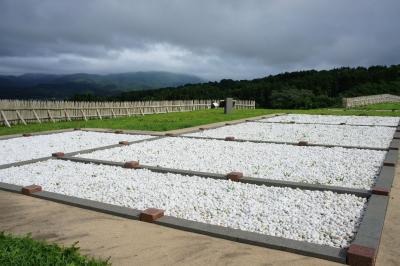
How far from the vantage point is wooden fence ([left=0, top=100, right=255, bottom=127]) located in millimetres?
20422

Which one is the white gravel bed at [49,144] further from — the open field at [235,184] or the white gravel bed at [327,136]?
the white gravel bed at [327,136]

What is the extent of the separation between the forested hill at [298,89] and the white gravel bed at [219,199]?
3643 centimetres

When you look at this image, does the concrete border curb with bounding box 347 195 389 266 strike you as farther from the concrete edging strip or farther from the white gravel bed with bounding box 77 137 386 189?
the white gravel bed with bounding box 77 137 386 189

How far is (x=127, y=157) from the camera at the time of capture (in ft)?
32.9

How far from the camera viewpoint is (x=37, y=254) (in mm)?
3736

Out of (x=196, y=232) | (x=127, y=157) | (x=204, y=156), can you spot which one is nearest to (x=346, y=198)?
(x=196, y=232)

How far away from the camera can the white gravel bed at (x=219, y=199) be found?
4.90 m

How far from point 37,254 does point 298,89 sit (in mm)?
54354

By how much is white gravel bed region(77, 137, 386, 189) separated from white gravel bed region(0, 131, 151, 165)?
55.6 inches

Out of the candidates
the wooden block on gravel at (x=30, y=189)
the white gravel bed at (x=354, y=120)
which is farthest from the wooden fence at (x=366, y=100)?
the wooden block on gravel at (x=30, y=189)

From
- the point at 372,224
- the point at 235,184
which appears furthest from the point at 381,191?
the point at 235,184

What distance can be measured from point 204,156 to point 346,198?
4.61 meters

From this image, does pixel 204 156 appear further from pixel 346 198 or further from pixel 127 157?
pixel 346 198

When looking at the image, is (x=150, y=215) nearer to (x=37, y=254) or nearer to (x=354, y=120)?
(x=37, y=254)
